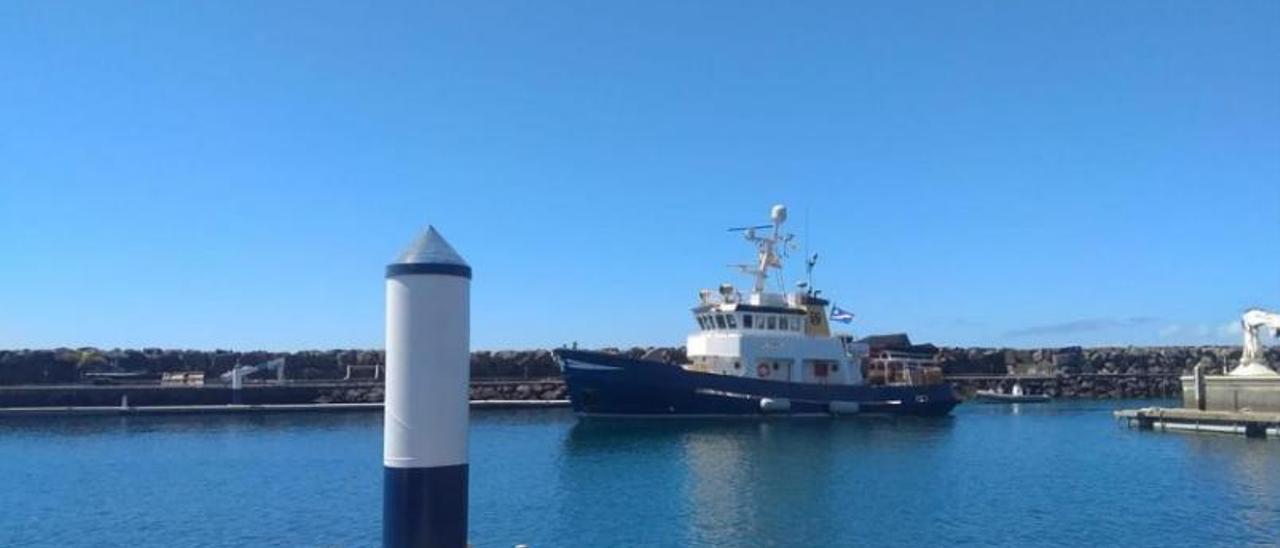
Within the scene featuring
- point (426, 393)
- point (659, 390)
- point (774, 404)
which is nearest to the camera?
point (426, 393)

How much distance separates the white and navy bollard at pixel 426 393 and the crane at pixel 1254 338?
36093 millimetres

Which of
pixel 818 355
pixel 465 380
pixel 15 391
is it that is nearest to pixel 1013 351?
pixel 818 355

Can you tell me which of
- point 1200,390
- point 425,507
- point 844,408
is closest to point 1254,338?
point 1200,390

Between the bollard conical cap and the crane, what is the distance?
119ft

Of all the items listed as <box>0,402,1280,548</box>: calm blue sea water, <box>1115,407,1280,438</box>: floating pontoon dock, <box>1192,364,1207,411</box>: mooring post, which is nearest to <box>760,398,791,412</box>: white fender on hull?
<box>0,402,1280,548</box>: calm blue sea water

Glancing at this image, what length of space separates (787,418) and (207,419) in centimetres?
2148

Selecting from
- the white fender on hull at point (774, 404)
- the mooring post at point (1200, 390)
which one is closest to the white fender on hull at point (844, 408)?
the white fender on hull at point (774, 404)

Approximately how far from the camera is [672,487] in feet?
66.8

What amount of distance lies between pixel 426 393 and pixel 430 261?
1.96 feet

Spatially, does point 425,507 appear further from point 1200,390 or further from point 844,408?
point 1200,390

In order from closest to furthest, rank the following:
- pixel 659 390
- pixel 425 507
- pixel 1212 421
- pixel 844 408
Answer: pixel 425 507
pixel 1212 421
pixel 659 390
pixel 844 408

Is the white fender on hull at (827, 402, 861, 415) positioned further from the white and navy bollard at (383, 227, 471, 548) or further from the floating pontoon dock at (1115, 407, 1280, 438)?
the white and navy bollard at (383, 227, 471, 548)

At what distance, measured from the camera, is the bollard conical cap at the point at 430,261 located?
15.2ft

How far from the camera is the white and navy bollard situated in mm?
4586
